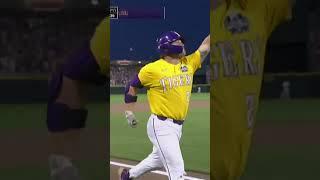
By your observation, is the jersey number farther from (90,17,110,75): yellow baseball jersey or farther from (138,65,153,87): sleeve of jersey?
(138,65,153,87): sleeve of jersey

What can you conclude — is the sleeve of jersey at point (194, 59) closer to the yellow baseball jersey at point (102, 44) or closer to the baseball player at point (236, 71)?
the baseball player at point (236, 71)

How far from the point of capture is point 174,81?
3.88 meters

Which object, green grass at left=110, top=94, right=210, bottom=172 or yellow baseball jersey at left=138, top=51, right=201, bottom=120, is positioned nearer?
yellow baseball jersey at left=138, top=51, right=201, bottom=120

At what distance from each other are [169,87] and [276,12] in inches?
65.2

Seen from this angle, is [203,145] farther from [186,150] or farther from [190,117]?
[190,117]

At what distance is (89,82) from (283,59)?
738mm

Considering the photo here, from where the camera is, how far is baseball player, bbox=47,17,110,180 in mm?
2021

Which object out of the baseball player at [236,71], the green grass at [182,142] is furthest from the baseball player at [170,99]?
the green grass at [182,142]

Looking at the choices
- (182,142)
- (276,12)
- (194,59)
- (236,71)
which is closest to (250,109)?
(236,71)

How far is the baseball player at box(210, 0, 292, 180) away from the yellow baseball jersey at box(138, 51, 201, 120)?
57.6 inches

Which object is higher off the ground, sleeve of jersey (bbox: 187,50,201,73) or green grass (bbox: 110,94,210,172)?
sleeve of jersey (bbox: 187,50,201,73)

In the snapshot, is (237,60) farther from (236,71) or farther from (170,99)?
(170,99)

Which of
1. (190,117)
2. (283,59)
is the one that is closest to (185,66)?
(283,59)

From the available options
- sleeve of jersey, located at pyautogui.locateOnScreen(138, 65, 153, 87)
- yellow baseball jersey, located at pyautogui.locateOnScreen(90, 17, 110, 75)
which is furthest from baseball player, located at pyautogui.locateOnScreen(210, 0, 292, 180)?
sleeve of jersey, located at pyautogui.locateOnScreen(138, 65, 153, 87)
